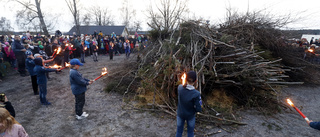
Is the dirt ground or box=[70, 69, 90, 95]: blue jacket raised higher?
box=[70, 69, 90, 95]: blue jacket

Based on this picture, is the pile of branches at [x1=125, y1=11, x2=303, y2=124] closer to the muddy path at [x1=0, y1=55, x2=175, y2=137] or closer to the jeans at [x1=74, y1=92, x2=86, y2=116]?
the muddy path at [x1=0, y1=55, x2=175, y2=137]

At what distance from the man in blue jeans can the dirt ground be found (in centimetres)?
101

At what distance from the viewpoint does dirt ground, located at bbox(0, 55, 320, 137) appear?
407cm

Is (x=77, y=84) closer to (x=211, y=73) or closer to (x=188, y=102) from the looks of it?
(x=188, y=102)

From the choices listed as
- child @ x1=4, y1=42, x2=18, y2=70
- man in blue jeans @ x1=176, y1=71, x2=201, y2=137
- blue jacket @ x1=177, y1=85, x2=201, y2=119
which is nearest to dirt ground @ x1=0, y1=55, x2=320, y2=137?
man in blue jeans @ x1=176, y1=71, x2=201, y2=137

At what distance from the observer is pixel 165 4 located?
566 inches

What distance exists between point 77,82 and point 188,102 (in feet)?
10.1

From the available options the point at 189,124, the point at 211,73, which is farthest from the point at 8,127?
the point at 211,73

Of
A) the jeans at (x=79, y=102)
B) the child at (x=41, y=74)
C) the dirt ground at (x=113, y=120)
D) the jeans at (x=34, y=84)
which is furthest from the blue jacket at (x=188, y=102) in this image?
the jeans at (x=34, y=84)

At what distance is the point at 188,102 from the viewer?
3008 mm

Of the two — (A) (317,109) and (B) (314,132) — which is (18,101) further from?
(A) (317,109)

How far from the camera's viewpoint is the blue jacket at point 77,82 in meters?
4.27

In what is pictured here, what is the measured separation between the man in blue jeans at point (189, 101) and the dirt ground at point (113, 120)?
1010 mm

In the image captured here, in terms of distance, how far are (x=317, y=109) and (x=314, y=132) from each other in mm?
1965
